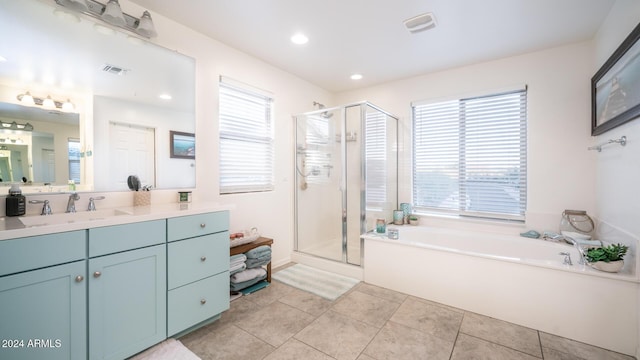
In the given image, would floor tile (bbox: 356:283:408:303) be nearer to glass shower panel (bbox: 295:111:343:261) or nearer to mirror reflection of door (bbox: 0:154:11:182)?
glass shower panel (bbox: 295:111:343:261)

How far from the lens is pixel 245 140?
2869 mm

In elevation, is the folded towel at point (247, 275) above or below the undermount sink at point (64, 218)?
below

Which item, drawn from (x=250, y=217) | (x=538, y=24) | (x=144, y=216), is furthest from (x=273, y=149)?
(x=538, y=24)

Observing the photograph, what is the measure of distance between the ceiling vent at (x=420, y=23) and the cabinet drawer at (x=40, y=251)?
2.75 meters

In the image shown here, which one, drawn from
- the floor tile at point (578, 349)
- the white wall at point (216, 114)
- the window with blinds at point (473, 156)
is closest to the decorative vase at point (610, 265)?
the floor tile at point (578, 349)

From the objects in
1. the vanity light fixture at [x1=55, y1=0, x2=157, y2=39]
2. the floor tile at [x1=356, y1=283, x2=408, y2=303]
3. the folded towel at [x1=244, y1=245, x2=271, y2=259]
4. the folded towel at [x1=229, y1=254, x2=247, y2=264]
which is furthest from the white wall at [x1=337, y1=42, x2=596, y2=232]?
the vanity light fixture at [x1=55, y1=0, x2=157, y2=39]

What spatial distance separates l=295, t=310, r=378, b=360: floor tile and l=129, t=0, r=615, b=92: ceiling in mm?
2501

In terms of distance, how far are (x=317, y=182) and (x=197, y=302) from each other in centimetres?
202

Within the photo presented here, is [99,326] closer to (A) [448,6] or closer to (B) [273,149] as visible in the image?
(B) [273,149]

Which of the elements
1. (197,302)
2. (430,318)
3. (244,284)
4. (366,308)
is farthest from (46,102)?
(430,318)

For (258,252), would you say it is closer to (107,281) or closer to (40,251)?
(107,281)

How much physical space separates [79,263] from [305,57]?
2655 millimetres

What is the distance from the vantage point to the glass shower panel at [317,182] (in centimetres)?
329

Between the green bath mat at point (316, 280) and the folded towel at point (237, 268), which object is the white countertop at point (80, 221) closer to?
the folded towel at point (237, 268)
